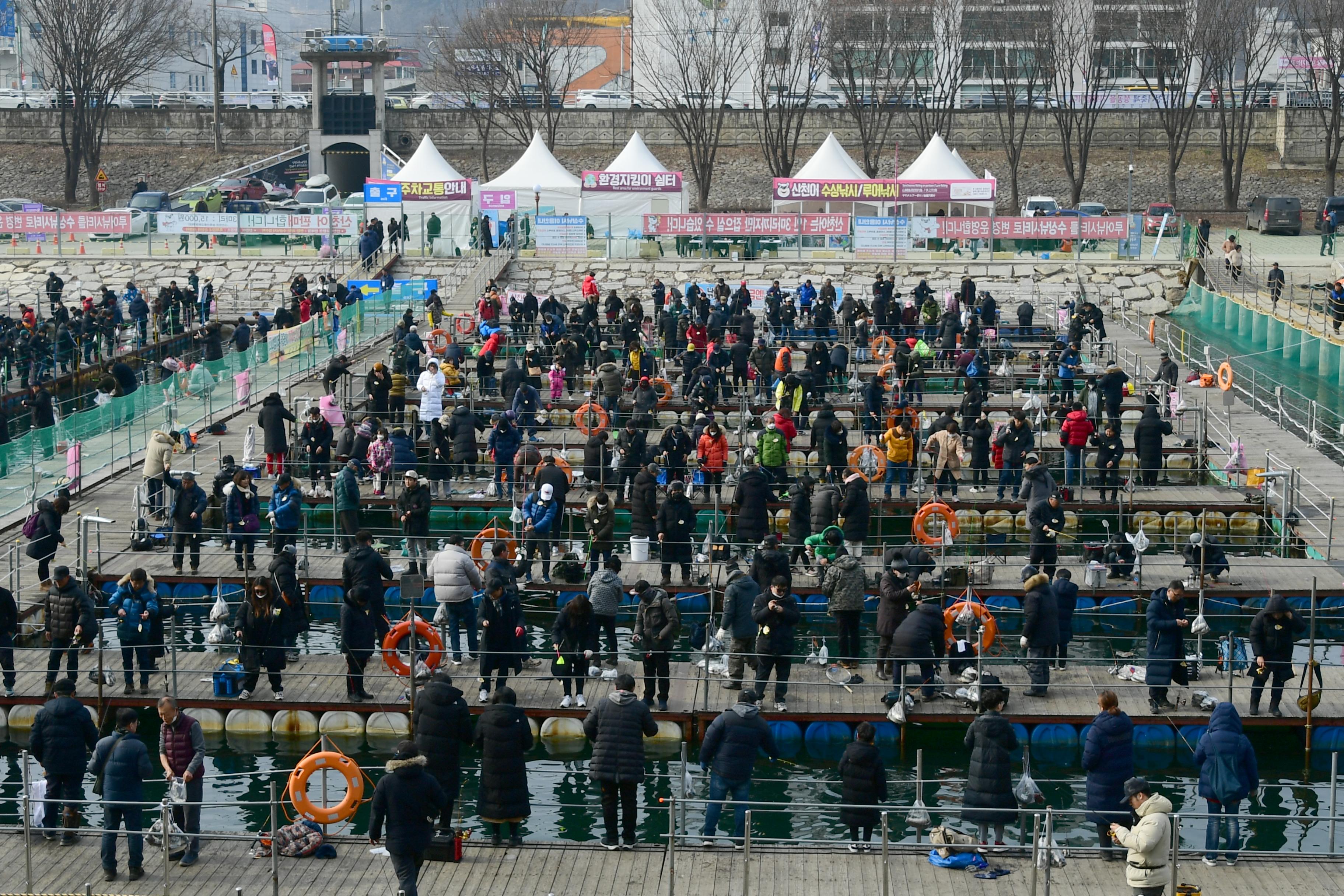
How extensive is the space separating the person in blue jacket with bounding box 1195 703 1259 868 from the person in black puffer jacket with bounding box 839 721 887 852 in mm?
2735

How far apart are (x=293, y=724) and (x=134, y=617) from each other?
2.06 metres

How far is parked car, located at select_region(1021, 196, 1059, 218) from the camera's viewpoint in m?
61.4

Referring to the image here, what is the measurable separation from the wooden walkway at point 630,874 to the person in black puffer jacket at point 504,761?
1.29 ft

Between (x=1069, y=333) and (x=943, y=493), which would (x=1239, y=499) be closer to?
(x=943, y=493)

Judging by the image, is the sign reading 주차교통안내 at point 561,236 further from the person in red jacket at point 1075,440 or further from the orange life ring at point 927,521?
the orange life ring at point 927,521

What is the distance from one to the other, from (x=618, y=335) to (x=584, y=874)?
1046 inches

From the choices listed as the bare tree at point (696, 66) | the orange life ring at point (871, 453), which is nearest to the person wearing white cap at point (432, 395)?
the orange life ring at point (871, 453)

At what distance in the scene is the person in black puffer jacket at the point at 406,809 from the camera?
1287 cm

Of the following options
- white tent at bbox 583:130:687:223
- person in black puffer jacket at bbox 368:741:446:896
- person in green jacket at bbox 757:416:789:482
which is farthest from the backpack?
white tent at bbox 583:130:687:223

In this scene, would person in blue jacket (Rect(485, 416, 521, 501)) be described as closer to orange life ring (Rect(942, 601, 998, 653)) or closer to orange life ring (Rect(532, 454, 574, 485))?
orange life ring (Rect(532, 454, 574, 485))

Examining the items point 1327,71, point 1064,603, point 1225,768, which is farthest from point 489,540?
point 1327,71

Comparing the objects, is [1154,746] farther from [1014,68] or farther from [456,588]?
[1014,68]

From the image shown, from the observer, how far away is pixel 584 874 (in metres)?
13.9

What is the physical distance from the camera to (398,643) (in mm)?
19141
